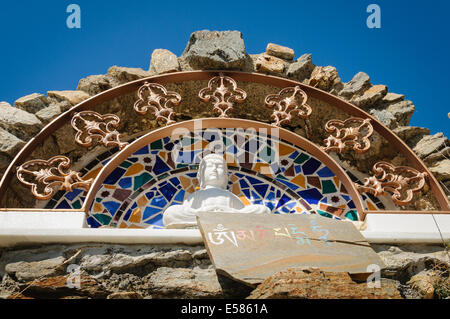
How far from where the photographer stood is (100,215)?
598 centimetres

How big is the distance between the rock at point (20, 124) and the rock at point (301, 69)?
3008 millimetres

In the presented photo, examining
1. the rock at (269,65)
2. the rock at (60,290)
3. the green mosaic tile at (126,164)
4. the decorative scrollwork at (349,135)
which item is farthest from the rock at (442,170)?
the rock at (60,290)

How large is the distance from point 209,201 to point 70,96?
2.24 metres

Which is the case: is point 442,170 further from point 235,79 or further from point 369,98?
point 235,79

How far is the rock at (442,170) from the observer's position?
581 centimetres

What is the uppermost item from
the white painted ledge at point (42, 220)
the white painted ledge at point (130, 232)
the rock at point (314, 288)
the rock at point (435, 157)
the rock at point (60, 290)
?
the rock at point (435, 157)

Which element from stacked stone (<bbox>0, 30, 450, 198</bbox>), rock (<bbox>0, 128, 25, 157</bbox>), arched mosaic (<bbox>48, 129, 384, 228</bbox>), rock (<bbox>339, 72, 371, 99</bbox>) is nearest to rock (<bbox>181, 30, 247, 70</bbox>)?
stacked stone (<bbox>0, 30, 450, 198</bbox>)

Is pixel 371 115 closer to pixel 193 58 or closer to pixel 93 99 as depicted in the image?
pixel 193 58

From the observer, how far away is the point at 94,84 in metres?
6.65

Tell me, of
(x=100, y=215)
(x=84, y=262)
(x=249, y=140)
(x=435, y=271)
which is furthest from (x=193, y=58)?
(x=435, y=271)

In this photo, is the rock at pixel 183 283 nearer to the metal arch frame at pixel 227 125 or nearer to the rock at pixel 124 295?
the rock at pixel 124 295

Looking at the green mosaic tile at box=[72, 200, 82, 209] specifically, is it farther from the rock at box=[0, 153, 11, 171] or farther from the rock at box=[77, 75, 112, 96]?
the rock at box=[77, 75, 112, 96]

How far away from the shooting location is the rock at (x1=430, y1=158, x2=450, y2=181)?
19.1ft

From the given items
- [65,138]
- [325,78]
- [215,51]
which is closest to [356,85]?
[325,78]
